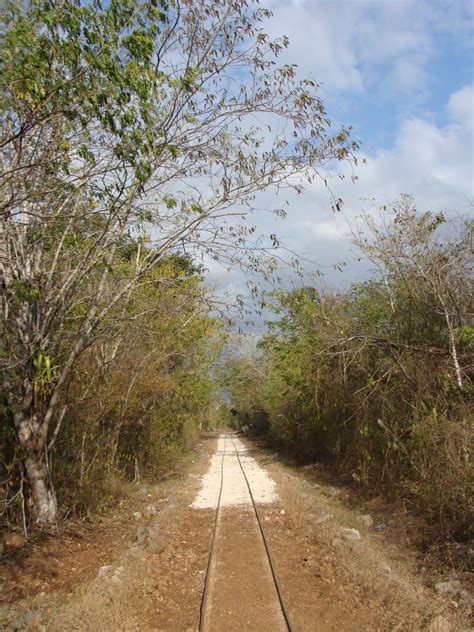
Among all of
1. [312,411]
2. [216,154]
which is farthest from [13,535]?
[312,411]

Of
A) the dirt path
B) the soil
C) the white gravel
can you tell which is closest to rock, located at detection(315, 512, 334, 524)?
the soil

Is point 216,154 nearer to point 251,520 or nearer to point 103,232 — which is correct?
point 103,232

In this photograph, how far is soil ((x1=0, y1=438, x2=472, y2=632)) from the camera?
538 centimetres

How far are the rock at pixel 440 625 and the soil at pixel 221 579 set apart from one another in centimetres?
1

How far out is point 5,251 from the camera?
739 centimetres

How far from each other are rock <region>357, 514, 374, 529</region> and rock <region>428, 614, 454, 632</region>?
4509 mm

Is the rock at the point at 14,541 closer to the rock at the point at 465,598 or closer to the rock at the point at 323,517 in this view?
the rock at the point at 323,517

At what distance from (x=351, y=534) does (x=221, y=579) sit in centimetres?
282

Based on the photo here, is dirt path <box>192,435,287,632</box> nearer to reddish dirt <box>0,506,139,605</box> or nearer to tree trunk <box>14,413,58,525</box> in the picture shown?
reddish dirt <box>0,506,139,605</box>

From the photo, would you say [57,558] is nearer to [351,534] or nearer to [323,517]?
[351,534]

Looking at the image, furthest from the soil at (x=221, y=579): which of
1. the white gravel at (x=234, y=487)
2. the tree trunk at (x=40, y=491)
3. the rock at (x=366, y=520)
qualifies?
the white gravel at (x=234, y=487)

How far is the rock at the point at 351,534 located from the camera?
27.0 feet

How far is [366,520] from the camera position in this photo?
966 centimetres

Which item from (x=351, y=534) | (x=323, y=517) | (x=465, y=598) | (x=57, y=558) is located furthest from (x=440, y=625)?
(x=57, y=558)
